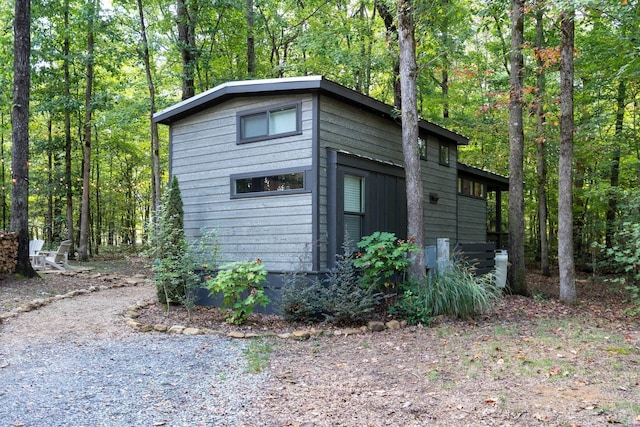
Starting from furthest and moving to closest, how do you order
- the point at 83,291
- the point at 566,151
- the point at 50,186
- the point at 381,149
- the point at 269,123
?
the point at 50,186 < the point at 83,291 < the point at 381,149 < the point at 566,151 < the point at 269,123

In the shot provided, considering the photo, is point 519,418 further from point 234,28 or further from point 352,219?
point 234,28

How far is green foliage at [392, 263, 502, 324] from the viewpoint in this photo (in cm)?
686

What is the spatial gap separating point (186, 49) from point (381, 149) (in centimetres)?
709

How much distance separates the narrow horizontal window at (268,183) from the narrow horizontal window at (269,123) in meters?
0.68

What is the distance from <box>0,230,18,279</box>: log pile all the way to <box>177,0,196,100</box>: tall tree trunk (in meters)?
5.67

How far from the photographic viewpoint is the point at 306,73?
14.7 m

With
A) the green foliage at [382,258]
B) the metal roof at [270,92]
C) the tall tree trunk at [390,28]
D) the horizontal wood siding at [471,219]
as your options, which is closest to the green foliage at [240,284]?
the green foliage at [382,258]

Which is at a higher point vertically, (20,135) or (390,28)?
(390,28)

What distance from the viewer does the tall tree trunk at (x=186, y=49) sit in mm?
12539

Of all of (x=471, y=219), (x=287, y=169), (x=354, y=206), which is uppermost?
(x=287, y=169)

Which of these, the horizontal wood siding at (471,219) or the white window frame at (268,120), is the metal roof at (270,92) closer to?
the white window frame at (268,120)

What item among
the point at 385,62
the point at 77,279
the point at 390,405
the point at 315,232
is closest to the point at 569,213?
the point at 315,232

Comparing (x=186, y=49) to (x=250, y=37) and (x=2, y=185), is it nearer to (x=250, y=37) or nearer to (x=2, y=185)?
(x=250, y=37)

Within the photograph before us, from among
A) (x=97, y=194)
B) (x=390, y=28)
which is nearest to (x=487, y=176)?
(x=390, y=28)
